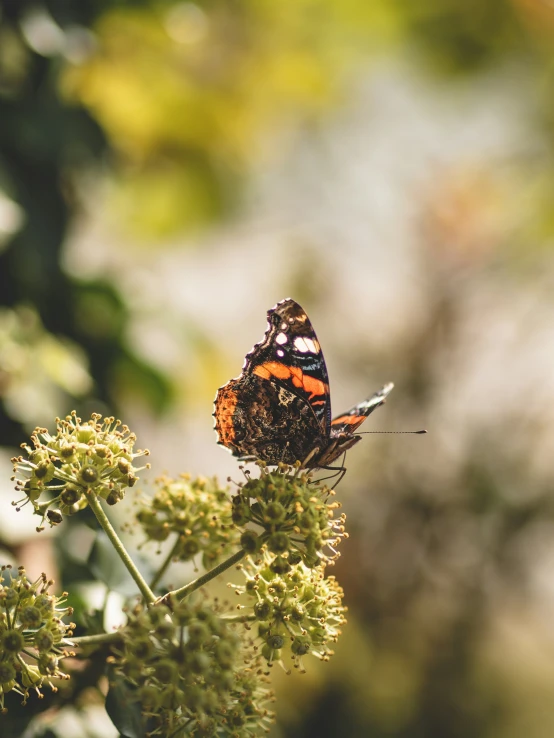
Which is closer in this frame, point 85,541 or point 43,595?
point 43,595

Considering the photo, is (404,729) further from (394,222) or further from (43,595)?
(43,595)

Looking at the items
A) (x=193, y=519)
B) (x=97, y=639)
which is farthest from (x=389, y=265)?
(x=97, y=639)

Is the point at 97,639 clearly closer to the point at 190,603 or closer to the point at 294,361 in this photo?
the point at 190,603

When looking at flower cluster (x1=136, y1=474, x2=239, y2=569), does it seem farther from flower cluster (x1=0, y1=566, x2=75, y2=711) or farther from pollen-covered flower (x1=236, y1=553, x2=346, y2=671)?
flower cluster (x1=0, y1=566, x2=75, y2=711)

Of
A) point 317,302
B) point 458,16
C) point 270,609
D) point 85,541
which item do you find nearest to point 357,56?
point 458,16

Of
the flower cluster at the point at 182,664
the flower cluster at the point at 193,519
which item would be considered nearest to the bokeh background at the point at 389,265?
the flower cluster at the point at 193,519

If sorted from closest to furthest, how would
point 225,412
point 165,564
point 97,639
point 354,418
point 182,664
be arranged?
1. point 182,664
2. point 97,639
3. point 165,564
4. point 354,418
5. point 225,412
